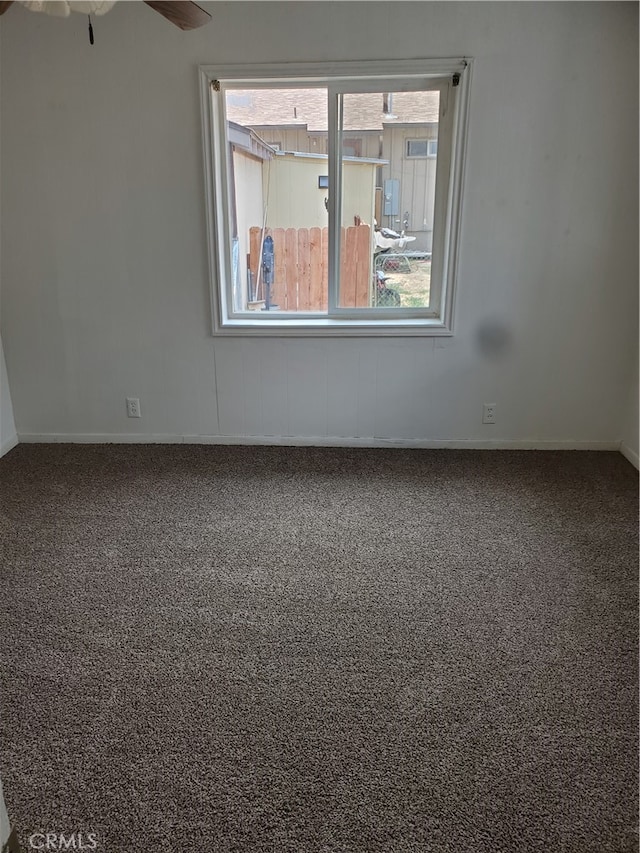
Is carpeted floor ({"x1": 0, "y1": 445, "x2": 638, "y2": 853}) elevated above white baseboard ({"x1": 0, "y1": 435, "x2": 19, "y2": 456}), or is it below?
below

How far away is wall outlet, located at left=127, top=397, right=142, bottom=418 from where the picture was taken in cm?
364

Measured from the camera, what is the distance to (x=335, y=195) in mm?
3268

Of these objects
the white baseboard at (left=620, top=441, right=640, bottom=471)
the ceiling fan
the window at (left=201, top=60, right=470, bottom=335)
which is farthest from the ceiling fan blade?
the white baseboard at (left=620, top=441, right=640, bottom=471)

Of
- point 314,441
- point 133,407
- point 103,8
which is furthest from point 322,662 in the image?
point 133,407

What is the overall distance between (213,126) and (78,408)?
1.87 m

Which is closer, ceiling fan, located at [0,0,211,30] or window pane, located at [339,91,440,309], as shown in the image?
ceiling fan, located at [0,0,211,30]

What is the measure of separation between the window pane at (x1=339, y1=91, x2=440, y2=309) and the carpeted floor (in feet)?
3.80

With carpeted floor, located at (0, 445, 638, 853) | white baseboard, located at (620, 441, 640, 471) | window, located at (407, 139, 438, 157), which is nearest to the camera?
carpeted floor, located at (0, 445, 638, 853)

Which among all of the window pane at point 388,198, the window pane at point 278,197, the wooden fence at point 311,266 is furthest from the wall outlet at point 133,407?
the window pane at point 388,198

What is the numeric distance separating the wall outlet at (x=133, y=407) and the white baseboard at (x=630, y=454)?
301cm

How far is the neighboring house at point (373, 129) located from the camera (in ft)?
10.3

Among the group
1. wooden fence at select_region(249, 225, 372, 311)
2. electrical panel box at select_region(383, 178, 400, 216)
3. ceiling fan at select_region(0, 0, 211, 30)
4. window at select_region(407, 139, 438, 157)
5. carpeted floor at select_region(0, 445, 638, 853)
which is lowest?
carpeted floor at select_region(0, 445, 638, 853)

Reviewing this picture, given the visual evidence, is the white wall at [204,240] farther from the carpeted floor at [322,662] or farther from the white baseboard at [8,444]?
the carpeted floor at [322,662]

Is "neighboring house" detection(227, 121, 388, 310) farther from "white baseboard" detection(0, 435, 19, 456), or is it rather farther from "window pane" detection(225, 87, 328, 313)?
"white baseboard" detection(0, 435, 19, 456)
